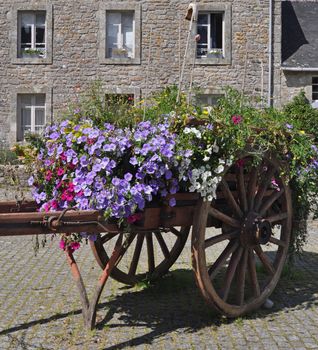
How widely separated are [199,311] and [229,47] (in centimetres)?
1334

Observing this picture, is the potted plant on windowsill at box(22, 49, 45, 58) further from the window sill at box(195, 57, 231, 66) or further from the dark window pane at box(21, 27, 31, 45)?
the window sill at box(195, 57, 231, 66)

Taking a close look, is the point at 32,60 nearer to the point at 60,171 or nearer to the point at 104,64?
the point at 104,64

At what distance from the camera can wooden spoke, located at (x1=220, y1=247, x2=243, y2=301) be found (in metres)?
3.82

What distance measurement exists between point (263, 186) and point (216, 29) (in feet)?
43.9

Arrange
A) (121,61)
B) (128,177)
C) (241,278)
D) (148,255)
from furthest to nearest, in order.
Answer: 1. (121,61)
2. (148,255)
3. (241,278)
4. (128,177)

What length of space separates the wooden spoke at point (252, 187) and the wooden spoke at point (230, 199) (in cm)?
13

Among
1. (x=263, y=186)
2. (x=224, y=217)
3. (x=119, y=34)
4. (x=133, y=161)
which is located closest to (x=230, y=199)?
(x=224, y=217)

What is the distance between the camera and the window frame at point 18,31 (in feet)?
53.6

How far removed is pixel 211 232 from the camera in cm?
778

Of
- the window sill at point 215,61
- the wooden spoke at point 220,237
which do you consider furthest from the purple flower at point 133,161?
the window sill at point 215,61

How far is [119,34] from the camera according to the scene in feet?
54.5

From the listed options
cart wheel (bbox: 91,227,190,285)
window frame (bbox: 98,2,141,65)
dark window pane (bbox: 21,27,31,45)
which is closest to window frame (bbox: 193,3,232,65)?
window frame (bbox: 98,2,141,65)

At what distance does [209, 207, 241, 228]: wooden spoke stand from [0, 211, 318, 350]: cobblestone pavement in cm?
68

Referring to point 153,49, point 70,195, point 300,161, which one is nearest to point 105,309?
point 70,195
